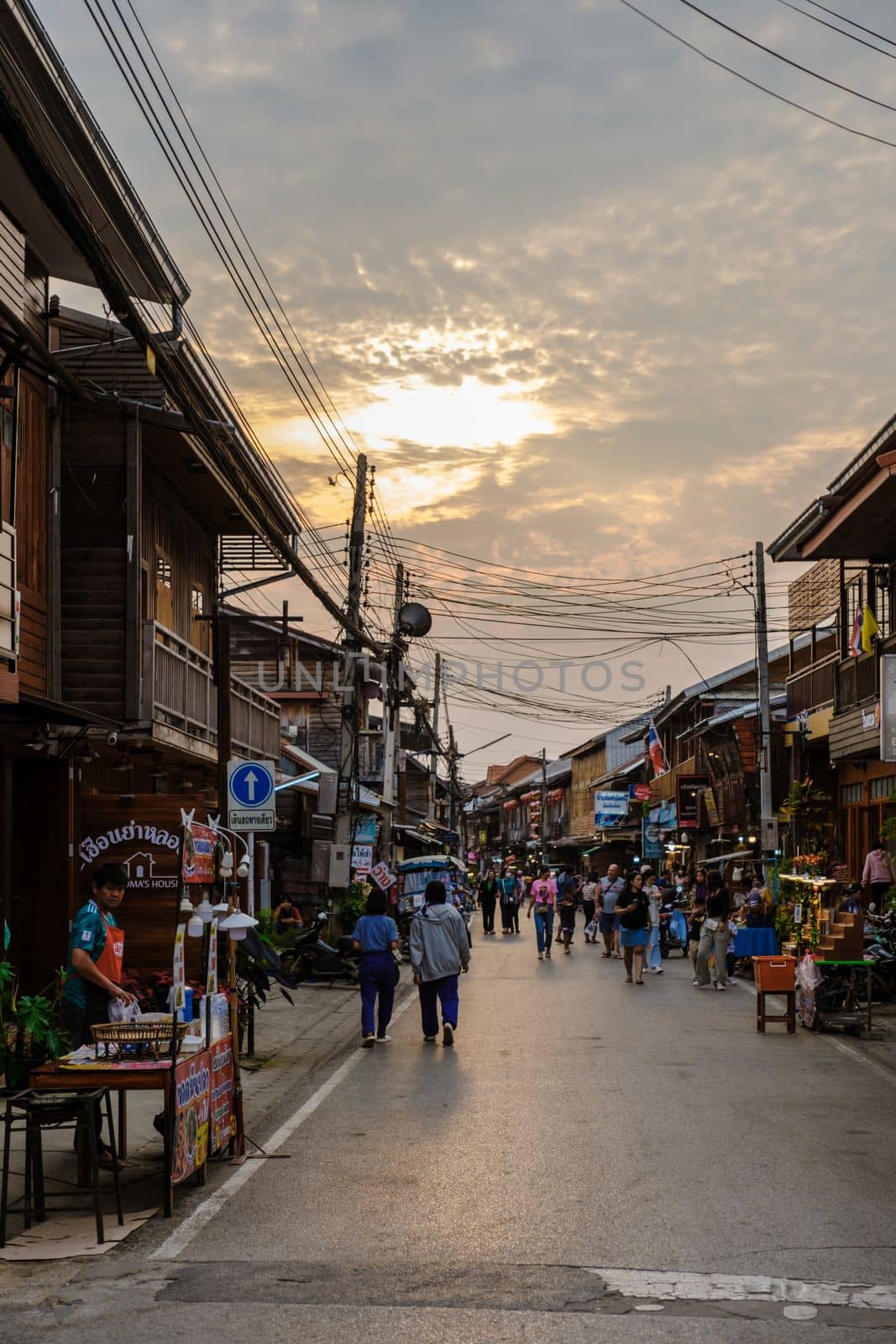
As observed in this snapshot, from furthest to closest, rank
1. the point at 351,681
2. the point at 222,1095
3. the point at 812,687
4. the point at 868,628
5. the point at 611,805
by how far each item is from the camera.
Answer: the point at 611,805, the point at 812,687, the point at 351,681, the point at 868,628, the point at 222,1095

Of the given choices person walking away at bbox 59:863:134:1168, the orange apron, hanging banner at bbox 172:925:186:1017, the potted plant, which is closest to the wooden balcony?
the potted plant

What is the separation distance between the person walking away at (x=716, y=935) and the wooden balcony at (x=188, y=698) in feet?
26.5

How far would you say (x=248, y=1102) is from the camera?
39.0 feet

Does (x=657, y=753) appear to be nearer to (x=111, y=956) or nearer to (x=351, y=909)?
(x=351, y=909)

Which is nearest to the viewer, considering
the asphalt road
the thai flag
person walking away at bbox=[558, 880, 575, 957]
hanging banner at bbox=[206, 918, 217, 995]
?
the asphalt road

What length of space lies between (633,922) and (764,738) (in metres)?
9.33

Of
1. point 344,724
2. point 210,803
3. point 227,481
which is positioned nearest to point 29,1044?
point 227,481

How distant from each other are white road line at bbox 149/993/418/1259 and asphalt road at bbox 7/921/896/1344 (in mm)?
27

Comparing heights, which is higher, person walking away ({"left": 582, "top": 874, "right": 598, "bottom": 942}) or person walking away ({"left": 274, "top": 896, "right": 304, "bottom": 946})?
person walking away ({"left": 274, "top": 896, "right": 304, "bottom": 946})

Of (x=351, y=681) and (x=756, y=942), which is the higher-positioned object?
(x=351, y=681)

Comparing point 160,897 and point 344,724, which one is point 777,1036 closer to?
point 160,897

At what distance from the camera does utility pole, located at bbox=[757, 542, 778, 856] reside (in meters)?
30.9

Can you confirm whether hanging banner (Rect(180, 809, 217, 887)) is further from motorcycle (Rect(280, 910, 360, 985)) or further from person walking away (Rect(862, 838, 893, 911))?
person walking away (Rect(862, 838, 893, 911))

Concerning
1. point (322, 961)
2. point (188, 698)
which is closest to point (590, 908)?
point (322, 961)
